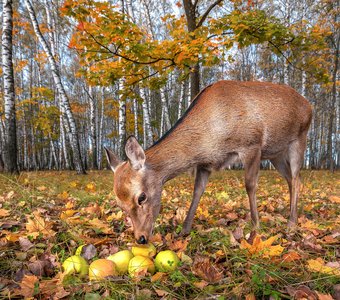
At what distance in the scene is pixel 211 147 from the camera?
3533 millimetres

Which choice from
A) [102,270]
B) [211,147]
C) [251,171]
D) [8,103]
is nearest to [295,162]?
[251,171]

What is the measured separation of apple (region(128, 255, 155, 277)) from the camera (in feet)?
6.60

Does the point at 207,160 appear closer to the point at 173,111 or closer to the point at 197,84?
the point at 197,84

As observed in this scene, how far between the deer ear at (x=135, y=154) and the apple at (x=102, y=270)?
1201 mm

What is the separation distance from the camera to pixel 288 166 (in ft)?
15.1

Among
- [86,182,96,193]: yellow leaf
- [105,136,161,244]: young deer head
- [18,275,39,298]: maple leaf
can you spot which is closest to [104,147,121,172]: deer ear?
[105,136,161,244]: young deer head

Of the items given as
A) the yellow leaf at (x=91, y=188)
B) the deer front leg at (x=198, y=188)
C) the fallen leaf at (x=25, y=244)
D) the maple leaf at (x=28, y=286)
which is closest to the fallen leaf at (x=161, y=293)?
the maple leaf at (x=28, y=286)

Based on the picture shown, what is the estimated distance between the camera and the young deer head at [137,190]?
285 cm

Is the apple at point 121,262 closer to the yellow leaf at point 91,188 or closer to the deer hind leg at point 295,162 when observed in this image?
the deer hind leg at point 295,162

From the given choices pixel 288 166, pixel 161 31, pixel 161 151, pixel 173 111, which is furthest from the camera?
pixel 173 111

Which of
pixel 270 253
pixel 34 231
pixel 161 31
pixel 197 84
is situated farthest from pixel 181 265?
pixel 161 31

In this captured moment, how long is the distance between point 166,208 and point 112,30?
4684mm

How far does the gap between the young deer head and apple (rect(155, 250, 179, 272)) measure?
54cm

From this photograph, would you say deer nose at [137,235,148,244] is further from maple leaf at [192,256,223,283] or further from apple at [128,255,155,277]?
maple leaf at [192,256,223,283]
